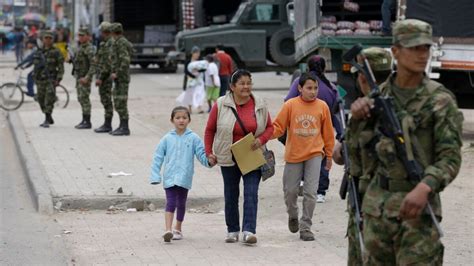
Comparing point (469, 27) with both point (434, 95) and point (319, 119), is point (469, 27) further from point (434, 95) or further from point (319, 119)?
point (434, 95)

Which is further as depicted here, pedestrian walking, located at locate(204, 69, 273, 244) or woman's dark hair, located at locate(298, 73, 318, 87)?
woman's dark hair, located at locate(298, 73, 318, 87)

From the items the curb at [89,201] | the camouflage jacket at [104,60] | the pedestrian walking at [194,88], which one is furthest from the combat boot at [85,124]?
the curb at [89,201]

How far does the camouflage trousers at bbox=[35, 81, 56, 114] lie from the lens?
21094 millimetres

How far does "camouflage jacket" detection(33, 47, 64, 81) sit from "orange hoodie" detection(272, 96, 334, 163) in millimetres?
11728

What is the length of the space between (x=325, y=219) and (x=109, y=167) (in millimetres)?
4381

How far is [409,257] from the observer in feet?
17.9

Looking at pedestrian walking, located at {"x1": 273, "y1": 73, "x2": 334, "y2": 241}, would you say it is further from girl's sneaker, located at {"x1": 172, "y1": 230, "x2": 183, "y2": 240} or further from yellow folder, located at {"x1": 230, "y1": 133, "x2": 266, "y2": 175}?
girl's sneaker, located at {"x1": 172, "y1": 230, "x2": 183, "y2": 240}

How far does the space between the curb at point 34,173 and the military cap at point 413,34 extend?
6.85 m

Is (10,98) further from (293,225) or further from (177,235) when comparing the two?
(293,225)

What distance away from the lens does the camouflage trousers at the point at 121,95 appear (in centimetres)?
1881

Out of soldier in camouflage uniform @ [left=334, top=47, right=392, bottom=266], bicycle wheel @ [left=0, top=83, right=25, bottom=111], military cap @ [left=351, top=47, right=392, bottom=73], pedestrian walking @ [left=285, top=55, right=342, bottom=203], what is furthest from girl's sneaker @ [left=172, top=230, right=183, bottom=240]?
bicycle wheel @ [left=0, top=83, right=25, bottom=111]

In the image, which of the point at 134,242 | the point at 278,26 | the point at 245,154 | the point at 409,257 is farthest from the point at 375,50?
the point at 278,26

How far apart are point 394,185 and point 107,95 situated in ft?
47.3

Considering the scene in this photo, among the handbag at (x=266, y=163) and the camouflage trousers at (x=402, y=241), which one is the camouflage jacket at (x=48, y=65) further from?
the camouflage trousers at (x=402, y=241)
